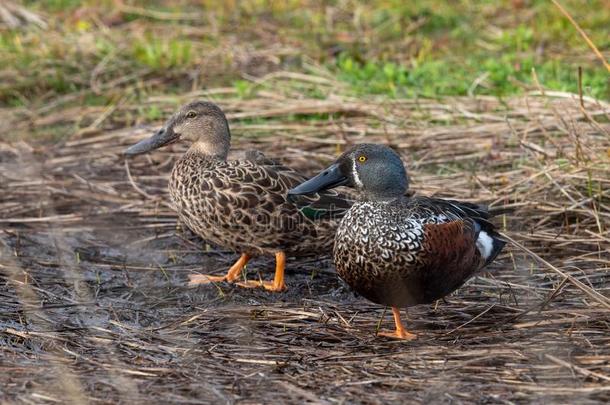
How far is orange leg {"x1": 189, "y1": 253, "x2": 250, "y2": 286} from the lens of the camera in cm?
541

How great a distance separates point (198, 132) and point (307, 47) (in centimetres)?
362

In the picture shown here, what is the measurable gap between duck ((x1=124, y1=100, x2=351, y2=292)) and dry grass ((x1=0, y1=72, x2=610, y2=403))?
0.61ft

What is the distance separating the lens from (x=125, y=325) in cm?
457

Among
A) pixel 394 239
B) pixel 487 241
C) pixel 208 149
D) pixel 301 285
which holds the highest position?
pixel 208 149

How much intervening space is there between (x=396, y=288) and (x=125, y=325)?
3.83ft

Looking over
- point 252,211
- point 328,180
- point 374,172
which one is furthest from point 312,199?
point 374,172

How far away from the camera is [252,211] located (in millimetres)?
5359

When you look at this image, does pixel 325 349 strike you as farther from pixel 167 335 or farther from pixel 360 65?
pixel 360 65

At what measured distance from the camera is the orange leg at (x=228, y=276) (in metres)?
5.41

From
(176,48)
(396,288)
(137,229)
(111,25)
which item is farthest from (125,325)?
(111,25)

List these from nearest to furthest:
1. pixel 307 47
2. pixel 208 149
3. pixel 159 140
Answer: pixel 208 149 < pixel 159 140 < pixel 307 47

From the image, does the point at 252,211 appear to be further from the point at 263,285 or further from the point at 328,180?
the point at 328,180

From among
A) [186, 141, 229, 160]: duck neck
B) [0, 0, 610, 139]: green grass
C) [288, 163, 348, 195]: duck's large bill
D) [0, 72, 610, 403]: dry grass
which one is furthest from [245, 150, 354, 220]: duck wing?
[0, 0, 610, 139]: green grass

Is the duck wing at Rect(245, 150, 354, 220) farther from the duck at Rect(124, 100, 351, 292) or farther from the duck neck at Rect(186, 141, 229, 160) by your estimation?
the duck neck at Rect(186, 141, 229, 160)
